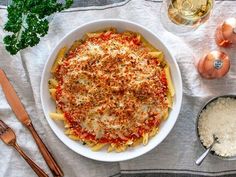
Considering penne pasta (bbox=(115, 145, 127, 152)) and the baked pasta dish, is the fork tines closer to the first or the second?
the baked pasta dish

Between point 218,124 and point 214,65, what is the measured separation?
0.19m

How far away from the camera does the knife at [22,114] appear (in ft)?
5.49

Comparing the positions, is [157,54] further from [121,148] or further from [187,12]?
[121,148]

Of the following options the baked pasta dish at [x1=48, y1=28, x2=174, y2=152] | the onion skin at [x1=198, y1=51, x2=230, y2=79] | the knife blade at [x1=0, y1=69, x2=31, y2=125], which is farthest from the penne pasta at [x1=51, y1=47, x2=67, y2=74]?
the onion skin at [x1=198, y1=51, x2=230, y2=79]

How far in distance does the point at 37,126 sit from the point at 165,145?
0.41m

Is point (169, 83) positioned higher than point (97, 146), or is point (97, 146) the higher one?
point (169, 83)

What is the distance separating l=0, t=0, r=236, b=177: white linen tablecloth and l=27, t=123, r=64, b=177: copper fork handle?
0.03 metres

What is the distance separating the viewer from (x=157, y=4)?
Answer: 1.71m

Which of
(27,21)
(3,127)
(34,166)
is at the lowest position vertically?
(34,166)

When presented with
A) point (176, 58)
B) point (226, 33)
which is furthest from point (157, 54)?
point (226, 33)

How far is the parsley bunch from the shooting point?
1614mm

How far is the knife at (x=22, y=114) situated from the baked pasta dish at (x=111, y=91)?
3.7 inches

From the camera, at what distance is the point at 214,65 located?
1.63m

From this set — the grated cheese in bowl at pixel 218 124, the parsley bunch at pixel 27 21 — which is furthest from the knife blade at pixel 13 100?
the grated cheese in bowl at pixel 218 124
